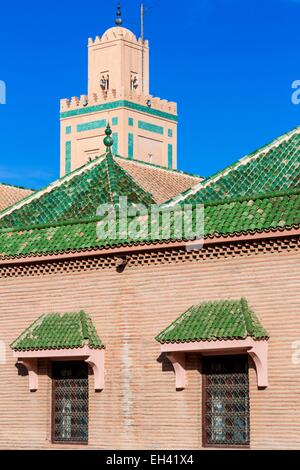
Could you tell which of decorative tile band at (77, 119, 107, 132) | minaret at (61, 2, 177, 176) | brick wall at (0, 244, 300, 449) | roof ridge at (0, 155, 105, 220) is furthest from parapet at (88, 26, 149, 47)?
brick wall at (0, 244, 300, 449)

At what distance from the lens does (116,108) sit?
59.1 metres

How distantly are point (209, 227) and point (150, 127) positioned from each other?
40781mm

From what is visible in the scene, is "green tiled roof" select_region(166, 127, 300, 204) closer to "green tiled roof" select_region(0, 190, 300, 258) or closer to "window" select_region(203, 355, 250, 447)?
"green tiled roof" select_region(0, 190, 300, 258)

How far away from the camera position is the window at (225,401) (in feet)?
67.1

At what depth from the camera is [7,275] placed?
2370 cm

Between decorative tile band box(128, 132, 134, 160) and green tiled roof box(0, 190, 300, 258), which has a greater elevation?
decorative tile band box(128, 132, 134, 160)

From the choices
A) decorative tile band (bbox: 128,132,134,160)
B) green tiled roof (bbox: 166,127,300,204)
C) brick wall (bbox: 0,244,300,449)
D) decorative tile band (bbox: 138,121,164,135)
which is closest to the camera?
brick wall (bbox: 0,244,300,449)

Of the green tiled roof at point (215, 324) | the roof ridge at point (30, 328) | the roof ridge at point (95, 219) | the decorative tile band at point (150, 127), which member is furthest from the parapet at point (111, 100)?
the green tiled roof at point (215, 324)

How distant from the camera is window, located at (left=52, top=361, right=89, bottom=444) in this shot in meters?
22.4

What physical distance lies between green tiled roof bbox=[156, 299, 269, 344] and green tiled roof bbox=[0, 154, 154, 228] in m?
4.30

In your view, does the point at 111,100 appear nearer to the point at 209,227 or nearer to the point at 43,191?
the point at 43,191

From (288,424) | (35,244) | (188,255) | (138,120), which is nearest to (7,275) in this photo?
(35,244)
